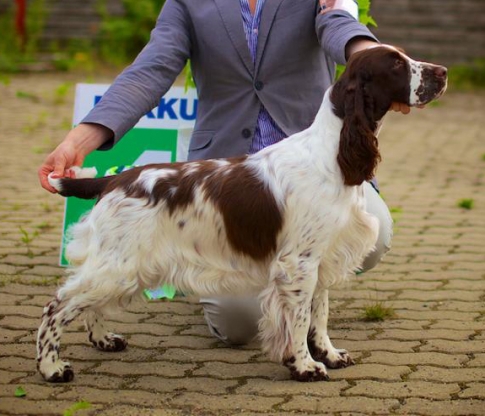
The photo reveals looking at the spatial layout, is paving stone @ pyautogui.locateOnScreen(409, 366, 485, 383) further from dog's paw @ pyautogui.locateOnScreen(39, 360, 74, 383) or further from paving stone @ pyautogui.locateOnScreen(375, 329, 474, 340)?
dog's paw @ pyautogui.locateOnScreen(39, 360, 74, 383)

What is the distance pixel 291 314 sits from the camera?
379 centimetres

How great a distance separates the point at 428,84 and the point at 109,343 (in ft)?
5.80

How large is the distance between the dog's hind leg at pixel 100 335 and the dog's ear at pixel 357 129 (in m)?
1.32

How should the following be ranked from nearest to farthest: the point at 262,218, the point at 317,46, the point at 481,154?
the point at 262,218, the point at 317,46, the point at 481,154

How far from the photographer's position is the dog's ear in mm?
3520

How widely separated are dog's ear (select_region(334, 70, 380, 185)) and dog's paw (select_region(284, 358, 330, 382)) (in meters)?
0.78

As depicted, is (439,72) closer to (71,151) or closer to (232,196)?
(232,196)

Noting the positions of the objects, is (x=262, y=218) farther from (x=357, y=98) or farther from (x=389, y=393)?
(x=389, y=393)

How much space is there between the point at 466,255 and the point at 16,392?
3.23m

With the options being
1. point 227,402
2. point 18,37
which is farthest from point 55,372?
point 18,37

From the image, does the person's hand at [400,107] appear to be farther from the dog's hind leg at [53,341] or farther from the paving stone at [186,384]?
the dog's hind leg at [53,341]

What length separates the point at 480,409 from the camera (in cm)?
352

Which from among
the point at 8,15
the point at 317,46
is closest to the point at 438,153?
the point at 317,46

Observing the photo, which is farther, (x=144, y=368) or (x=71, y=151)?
(x=144, y=368)
